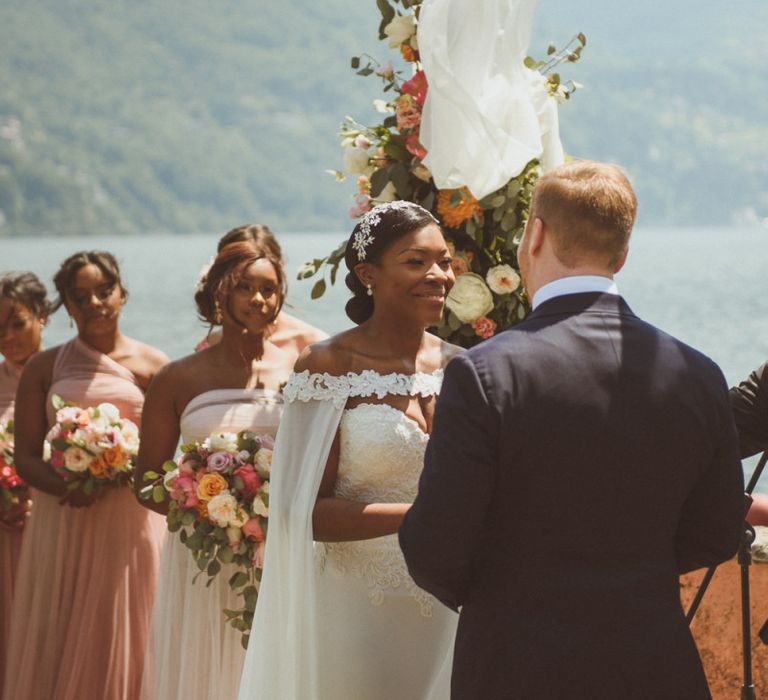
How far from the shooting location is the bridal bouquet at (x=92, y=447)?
4.95 meters

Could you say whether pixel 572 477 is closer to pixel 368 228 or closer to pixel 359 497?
pixel 359 497

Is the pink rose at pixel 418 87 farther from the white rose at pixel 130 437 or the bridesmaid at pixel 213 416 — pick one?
the white rose at pixel 130 437

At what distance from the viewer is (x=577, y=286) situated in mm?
2350

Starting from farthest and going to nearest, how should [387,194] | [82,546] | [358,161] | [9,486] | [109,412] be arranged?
[9,486], [82,546], [109,412], [358,161], [387,194]

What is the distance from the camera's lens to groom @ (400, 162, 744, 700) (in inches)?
88.8

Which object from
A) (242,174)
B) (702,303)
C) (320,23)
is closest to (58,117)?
(242,174)

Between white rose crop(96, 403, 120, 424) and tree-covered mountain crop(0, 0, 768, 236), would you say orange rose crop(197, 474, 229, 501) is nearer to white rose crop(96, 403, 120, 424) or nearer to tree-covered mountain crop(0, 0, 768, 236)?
white rose crop(96, 403, 120, 424)

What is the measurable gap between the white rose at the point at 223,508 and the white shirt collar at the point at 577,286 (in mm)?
1826

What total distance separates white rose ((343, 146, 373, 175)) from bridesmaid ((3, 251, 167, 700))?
1514mm

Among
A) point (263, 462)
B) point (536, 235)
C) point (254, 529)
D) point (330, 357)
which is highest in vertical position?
point (536, 235)

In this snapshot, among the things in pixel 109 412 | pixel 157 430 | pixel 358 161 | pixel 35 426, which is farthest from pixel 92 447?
pixel 358 161

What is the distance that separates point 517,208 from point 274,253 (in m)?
1.03

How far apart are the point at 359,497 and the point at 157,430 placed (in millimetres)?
1335

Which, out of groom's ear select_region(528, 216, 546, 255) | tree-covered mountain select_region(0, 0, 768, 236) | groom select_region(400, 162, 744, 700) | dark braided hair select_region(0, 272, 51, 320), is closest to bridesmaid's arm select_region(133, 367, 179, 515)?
dark braided hair select_region(0, 272, 51, 320)
